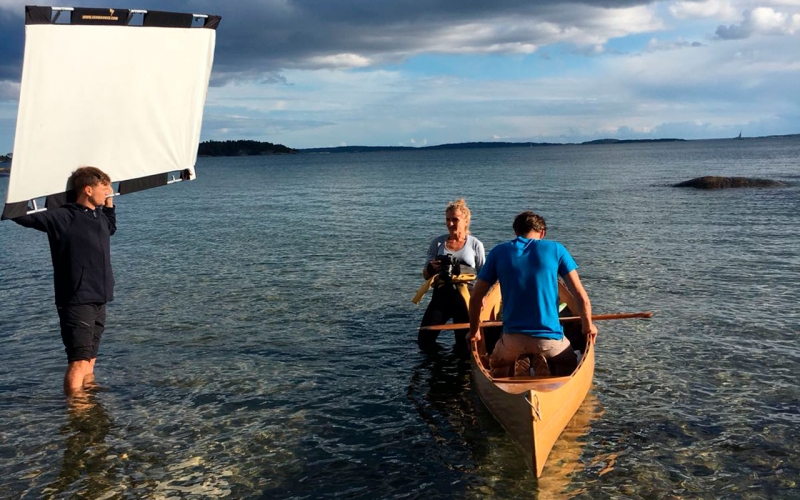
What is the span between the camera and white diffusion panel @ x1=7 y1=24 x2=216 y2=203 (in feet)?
20.0

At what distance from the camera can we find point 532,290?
6.72 metres

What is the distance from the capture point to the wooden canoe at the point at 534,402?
19.3 ft

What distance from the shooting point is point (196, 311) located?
1291 cm

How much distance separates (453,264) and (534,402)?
3205mm

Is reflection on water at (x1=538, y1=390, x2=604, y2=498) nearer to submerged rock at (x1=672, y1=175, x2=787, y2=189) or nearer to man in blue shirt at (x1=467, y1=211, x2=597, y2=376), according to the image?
man in blue shirt at (x1=467, y1=211, x2=597, y2=376)

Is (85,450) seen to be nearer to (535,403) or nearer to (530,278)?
(535,403)

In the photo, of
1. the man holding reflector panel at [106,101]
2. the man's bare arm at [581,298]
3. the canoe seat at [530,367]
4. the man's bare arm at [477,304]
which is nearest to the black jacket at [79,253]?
the man holding reflector panel at [106,101]

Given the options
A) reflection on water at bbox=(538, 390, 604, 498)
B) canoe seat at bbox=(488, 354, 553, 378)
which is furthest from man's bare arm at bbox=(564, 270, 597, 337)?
reflection on water at bbox=(538, 390, 604, 498)

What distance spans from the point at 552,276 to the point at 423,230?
1892 centimetres

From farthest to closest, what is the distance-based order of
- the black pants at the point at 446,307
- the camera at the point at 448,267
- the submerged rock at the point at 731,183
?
the submerged rock at the point at 731,183, the black pants at the point at 446,307, the camera at the point at 448,267

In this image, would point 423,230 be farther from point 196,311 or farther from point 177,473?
point 177,473

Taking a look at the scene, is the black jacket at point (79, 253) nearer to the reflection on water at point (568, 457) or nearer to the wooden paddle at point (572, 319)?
the wooden paddle at point (572, 319)

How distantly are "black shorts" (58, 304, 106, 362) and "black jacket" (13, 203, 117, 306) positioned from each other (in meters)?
0.11

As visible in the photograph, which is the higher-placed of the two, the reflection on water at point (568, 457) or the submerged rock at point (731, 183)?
the submerged rock at point (731, 183)
